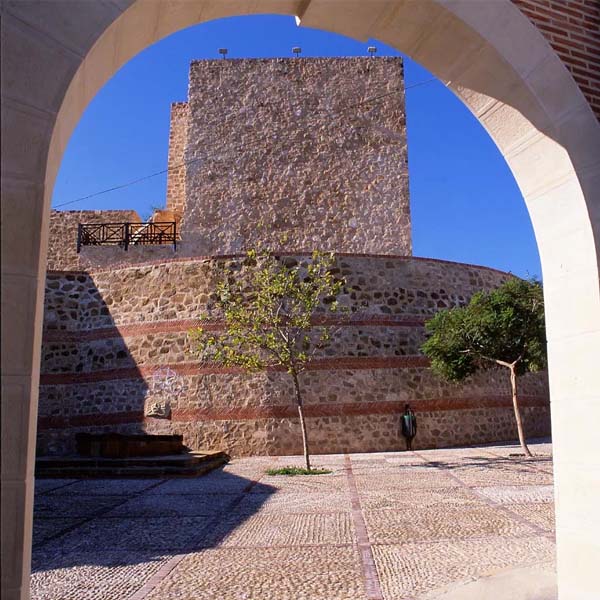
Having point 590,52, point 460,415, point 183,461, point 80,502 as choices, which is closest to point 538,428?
point 460,415

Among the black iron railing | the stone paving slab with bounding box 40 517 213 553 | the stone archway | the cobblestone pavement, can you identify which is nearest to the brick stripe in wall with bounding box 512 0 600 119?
the stone archway

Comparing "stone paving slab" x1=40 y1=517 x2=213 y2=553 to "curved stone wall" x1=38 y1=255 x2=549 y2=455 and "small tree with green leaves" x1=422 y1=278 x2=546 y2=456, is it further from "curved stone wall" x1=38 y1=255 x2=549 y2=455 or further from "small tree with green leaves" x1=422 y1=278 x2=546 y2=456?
"small tree with green leaves" x1=422 y1=278 x2=546 y2=456

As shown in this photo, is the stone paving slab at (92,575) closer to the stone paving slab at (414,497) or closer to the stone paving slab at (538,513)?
the stone paving slab at (414,497)

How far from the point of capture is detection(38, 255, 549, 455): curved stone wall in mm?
12523

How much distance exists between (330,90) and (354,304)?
9.55 m

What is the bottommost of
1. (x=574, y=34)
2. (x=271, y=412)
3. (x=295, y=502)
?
(x=295, y=502)

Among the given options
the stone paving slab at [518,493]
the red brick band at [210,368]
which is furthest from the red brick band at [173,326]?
the stone paving slab at [518,493]

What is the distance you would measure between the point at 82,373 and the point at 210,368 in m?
2.99

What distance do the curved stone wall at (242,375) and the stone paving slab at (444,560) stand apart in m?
8.14

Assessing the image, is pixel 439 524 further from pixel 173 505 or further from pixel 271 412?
pixel 271 412

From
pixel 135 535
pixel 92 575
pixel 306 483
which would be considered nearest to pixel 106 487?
pixel 306 483

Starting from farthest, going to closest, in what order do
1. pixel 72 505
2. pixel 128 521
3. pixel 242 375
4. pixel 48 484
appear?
pixel 242 375 → pixel 48 484 → pixel 72 505 → pixel 128 521

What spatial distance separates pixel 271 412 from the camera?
40.8 feet

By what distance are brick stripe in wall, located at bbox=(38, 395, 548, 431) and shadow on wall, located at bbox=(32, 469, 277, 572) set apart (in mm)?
3395
